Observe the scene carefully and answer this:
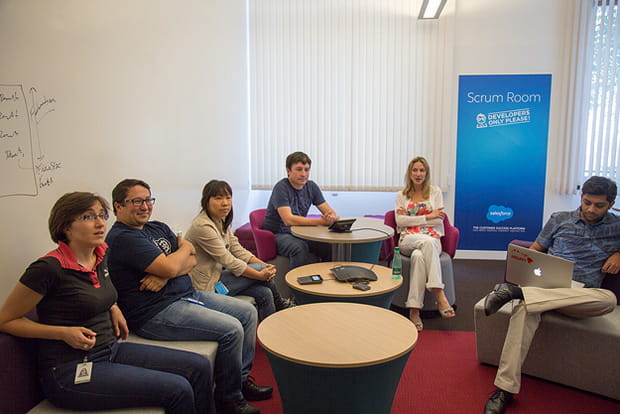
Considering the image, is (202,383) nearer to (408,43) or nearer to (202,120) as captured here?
(202,120)

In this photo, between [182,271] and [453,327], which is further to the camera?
[453,327]

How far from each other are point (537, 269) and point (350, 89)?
3.87 metres

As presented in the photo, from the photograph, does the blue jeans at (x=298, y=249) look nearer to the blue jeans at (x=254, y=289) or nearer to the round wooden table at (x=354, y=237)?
the round wooden table at (x=354, y=237)

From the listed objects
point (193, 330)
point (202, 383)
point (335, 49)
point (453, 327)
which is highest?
point (335, 49)

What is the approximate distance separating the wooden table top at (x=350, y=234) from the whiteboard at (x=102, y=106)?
117 centimetres

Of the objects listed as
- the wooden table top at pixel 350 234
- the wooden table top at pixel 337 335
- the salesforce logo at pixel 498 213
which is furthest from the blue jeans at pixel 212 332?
the salesforce logo at pixel 498 213

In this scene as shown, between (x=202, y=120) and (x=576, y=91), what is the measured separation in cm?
478

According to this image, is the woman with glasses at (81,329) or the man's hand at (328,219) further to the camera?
the man's hand at (328,219)

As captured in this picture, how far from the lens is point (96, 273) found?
6.02ft

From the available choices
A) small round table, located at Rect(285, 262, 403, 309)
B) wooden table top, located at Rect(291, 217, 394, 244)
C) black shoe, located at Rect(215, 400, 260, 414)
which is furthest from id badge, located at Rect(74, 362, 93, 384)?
wooden table top, located at Rect(291, 217, 394, 244)

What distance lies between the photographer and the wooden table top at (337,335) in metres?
1.79

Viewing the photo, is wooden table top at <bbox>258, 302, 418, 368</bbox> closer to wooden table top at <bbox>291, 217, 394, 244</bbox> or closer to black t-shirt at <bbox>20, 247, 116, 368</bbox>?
black t-shirt at <bbox>20, 247, 116, 368</bbox>

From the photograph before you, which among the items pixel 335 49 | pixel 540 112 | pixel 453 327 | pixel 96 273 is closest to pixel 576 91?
pixel 540 112

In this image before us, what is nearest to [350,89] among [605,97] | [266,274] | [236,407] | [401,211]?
[401,211]
